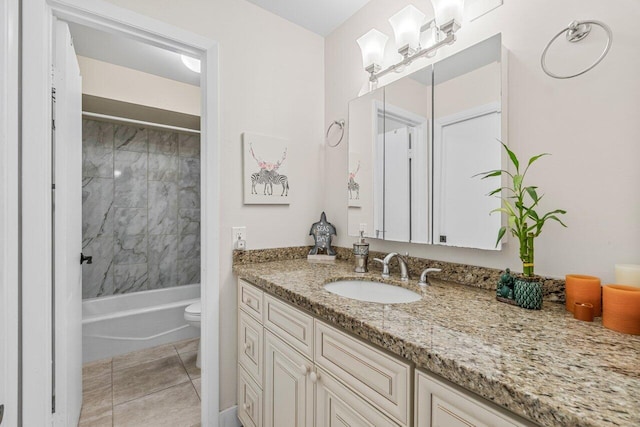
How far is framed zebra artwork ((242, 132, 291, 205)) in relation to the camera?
1.66m

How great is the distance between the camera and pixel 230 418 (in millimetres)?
1579

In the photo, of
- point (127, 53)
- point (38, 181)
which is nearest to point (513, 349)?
point (38, 181)

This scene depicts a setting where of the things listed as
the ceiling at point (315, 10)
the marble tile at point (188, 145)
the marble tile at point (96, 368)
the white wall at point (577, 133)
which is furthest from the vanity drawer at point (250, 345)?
the marble tile at point (188, 145)

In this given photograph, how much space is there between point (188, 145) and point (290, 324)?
9.45ft

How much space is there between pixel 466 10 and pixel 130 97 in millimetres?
2444

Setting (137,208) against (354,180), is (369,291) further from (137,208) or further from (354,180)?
(137,208)

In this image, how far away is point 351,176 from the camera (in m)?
1.77

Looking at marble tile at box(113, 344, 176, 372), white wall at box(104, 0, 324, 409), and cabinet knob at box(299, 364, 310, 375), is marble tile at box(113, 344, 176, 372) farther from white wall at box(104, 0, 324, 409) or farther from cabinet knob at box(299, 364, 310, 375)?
cabinet knob at box(299, 364, 310, 375)

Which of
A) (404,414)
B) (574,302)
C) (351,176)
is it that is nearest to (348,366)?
(404,414)

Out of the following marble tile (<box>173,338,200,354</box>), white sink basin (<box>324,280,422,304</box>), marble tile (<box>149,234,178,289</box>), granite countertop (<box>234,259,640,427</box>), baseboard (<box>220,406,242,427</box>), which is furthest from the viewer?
marble tile (<box>149,234,178,289</box>)

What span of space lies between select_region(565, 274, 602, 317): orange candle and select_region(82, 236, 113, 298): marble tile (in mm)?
3502

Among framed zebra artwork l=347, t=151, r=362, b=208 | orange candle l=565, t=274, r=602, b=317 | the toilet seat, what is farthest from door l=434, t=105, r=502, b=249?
the toilet seat

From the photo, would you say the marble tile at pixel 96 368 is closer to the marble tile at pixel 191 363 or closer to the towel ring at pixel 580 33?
the marble tile at pixel 191 363

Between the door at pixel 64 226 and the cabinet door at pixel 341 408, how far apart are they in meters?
1.23
